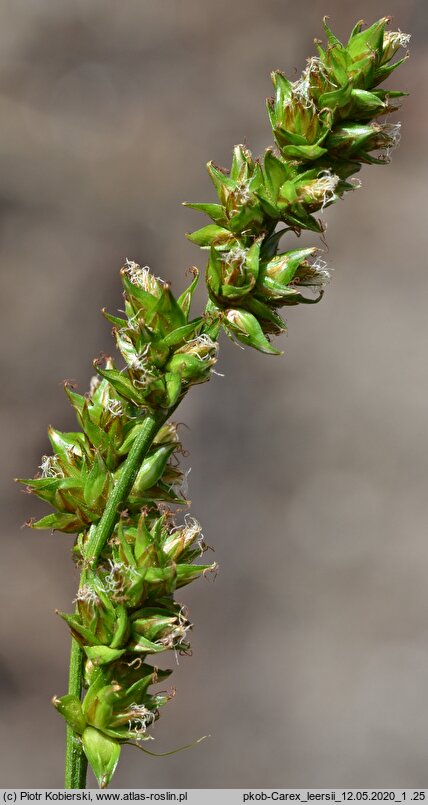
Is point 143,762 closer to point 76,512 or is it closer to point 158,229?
point 158,229

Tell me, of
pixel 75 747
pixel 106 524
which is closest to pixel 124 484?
pixel 106 524

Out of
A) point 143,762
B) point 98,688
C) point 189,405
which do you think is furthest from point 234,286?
point 143,762

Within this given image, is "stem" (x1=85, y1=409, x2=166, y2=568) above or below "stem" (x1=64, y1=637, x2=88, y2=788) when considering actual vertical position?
above

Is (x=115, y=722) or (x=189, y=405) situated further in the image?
(x=189, y=405)

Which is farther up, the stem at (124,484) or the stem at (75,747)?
the stem at (124,484)

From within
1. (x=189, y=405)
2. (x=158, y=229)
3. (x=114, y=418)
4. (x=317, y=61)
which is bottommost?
(x=114, y=418)

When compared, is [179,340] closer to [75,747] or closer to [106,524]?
[106,524]
